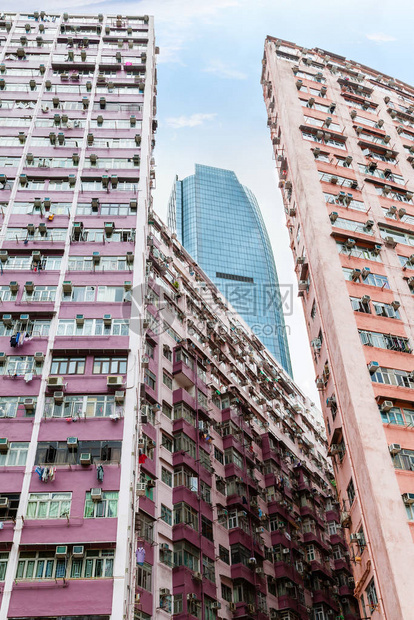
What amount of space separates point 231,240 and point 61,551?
107 meters

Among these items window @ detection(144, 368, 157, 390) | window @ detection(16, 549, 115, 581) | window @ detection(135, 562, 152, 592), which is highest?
window @ detection(144, 368, 157, 390)

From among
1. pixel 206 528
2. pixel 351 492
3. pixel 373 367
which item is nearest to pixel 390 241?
pixel 373 367

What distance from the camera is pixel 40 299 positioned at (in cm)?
2819

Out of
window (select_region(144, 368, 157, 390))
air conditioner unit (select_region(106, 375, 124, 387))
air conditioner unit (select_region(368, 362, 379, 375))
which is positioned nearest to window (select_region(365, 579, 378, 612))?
air conditioner unit (select_region(368, 362, 379, 375))

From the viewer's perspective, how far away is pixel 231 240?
12512 cm

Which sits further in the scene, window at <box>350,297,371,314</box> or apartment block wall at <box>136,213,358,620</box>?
window at <box>350,297,371,314</box>

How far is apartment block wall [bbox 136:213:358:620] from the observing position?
27812 millimetres

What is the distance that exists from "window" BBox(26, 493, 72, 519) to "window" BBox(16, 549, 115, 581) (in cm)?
121

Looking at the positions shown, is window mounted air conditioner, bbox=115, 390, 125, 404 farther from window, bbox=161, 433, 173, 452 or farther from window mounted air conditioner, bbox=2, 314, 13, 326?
window, bbox=161, 433, 173, 452

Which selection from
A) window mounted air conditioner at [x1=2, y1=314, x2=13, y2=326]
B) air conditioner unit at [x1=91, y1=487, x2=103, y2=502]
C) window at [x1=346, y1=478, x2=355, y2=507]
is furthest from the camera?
window mounted air conditioner at [x1=2, y1=314, x2=13, y2=326]

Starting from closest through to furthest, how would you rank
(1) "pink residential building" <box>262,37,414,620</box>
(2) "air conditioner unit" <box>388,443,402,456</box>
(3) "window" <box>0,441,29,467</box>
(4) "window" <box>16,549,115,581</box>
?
Result: (4) "window" <box>16,549,115,581</box> → (1) "pink residential building" <box>262,37,414,620</box> → (3) "window" <box>0,441,29,467</box> → (2) "air conditioner unit" <box>388,443,402,456</box>

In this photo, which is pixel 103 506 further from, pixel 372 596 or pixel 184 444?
pixel 372 596

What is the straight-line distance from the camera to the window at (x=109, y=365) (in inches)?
1027

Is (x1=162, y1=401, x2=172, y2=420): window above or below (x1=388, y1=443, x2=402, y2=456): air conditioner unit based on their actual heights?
above
